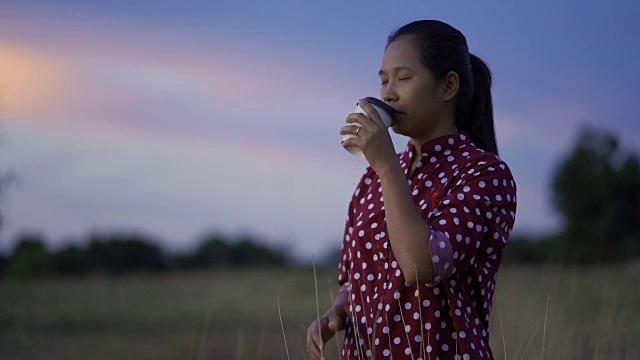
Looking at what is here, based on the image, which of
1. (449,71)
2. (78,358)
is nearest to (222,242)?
(78,358)

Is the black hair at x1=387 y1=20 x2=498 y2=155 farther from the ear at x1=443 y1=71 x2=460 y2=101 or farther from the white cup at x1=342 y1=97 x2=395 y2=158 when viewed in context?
the white cup at x1=342 y1=97 x2=395 y2=158

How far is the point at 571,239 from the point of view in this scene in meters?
20.2

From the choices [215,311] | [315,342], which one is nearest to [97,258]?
[215,311]

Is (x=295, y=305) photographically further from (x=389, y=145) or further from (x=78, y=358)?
(x=389, y=145)

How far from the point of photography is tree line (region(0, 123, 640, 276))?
15613 millimetres

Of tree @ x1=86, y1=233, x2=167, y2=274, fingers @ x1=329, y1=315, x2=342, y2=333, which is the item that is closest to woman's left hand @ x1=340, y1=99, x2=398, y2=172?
fingers @ x1=329, y1=315, x2=342, y2=333

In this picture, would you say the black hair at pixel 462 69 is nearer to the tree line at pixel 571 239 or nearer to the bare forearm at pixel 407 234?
the bare forearm at pixel 407 234

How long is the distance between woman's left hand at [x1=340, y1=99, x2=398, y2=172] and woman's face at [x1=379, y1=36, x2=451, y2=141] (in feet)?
0.53

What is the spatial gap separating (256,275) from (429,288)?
58.3ft

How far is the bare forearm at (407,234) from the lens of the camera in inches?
80.9

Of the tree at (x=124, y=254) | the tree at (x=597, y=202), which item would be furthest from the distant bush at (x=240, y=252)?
the tree at (x=597, y=202)

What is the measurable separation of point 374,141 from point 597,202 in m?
17.7

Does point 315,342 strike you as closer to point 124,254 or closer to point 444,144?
point 444,144

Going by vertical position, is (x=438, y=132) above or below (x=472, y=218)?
above
